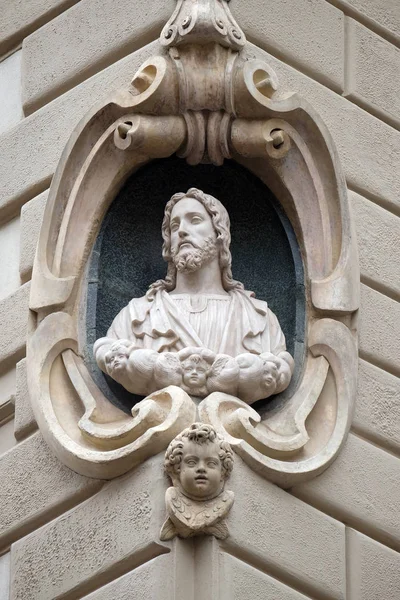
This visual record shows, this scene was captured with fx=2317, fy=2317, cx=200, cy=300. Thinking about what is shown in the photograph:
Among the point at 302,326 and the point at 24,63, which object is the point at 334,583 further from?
the point at 24,63

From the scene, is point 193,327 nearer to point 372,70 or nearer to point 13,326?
point 13,326

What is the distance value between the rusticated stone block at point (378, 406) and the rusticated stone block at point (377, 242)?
0.51 metres

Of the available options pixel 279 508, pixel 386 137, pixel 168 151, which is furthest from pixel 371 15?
pixel 279 508

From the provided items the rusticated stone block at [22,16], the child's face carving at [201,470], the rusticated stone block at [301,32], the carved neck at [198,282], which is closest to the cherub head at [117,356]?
the carved neck at [198,282]

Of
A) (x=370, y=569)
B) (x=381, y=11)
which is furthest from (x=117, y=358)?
(x=381, y=11)

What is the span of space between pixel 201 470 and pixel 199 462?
1.5 inches

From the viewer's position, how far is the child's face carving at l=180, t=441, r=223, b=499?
367 inches

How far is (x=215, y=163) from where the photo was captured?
1059cm

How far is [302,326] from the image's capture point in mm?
10234

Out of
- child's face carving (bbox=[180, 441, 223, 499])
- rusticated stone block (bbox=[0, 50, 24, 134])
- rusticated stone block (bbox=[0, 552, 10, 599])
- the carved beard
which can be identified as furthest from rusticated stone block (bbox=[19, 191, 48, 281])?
child's face carving (bbox=[180, 441, 223, 499])

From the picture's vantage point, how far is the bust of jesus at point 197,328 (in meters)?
9.71

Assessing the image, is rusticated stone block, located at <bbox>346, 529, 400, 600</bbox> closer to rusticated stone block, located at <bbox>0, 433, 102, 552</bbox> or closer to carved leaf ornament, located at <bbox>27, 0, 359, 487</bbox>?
carved leaf ornament, located at <bbox>27, 0, 359, 487</bbox>

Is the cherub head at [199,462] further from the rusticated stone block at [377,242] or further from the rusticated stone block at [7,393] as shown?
the rusticated stone block at [377,242]

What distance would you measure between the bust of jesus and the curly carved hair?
1.07 ft
